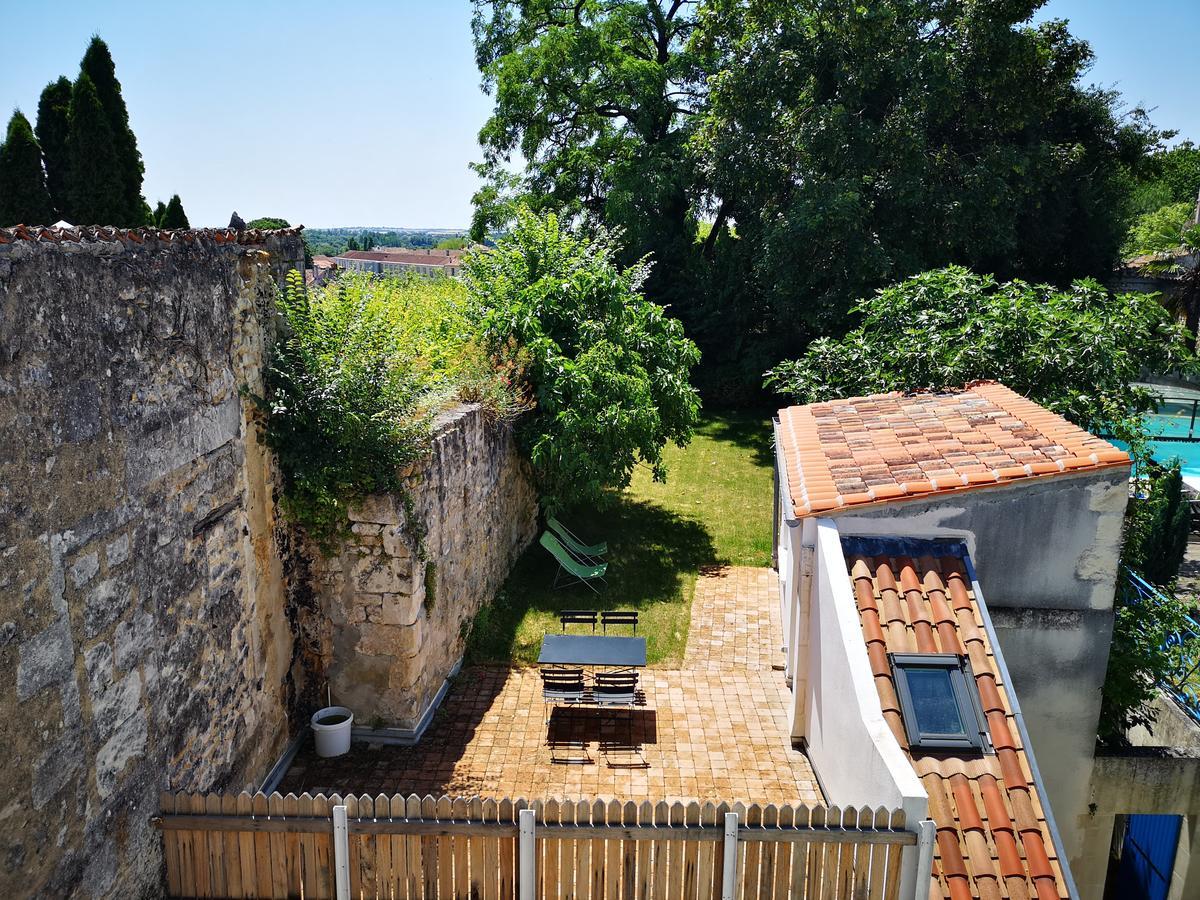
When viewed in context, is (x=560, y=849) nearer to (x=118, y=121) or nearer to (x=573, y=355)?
(x=573, y=355)

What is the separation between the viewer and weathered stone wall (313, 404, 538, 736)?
25.7 ft

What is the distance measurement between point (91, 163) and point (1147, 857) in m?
22.7

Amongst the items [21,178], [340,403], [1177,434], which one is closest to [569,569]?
[340,403]

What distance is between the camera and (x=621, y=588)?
12.3 metres

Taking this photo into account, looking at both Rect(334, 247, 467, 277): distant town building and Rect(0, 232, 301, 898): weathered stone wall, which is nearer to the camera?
Rect(0, 232, 301, 898): weathered stone wall

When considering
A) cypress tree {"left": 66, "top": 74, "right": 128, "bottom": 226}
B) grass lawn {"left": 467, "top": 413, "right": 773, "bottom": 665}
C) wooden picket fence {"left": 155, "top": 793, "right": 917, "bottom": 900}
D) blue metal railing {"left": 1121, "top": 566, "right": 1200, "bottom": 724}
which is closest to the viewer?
wooden picket fence {"left": 155, "top": 793, "right": 917, "bottom": 900}

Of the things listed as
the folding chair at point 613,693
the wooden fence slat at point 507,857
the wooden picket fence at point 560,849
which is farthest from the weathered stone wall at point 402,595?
the wooden fence slat at point 507,857

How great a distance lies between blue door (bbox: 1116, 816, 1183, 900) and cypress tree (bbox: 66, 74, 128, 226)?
21824 millimetres

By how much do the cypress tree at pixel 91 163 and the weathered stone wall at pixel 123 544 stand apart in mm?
16337

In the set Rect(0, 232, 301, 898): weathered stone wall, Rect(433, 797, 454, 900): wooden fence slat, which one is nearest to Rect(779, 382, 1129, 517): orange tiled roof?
Rect(433, 797, 454, 900): wooden fence slat

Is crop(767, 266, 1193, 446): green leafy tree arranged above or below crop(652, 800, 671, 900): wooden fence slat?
above

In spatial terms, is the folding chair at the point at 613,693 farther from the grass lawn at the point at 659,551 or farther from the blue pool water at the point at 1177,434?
the blue pool water at the point at 1177,434

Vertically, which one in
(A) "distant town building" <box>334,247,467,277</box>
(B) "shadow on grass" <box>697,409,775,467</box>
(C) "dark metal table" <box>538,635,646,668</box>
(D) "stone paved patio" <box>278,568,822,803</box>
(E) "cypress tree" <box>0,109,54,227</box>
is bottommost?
(D) "stone paved patio" <box>278,568,822,803</box>

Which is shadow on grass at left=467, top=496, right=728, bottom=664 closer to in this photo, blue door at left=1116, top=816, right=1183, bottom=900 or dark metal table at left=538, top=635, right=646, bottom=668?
dark metal table at left=538, top=635, right=646, bottom=668
